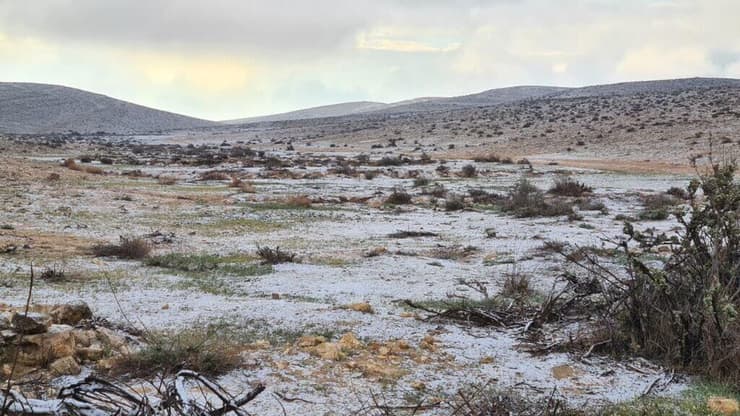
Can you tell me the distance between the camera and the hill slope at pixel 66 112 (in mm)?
92512

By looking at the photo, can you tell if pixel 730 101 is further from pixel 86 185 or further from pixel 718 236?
pixel 718 236

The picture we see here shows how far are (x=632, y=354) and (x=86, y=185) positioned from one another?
58.6 feet

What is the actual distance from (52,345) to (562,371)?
3770 millimetres

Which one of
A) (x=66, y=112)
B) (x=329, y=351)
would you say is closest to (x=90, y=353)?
(x=329, y=351)

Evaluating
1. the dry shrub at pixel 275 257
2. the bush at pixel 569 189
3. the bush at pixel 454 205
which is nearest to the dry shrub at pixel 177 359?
the dry shrub at pixel 275 257

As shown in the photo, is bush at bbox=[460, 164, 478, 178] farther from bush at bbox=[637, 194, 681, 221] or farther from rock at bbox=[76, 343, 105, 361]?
rock at bbox=[76, 343, 105, 361]

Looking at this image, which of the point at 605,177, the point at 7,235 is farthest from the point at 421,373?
the point at 605,177

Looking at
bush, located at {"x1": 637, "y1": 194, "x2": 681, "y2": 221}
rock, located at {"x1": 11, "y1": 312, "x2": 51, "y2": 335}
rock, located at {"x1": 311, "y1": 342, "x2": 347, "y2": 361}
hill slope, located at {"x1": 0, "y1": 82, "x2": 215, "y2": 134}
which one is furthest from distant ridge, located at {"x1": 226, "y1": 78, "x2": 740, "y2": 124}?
rock, located at {"x1": 11, "y1": 312, "x2": 51, "y2": 335}

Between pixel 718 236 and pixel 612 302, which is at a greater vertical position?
pixel 718 236

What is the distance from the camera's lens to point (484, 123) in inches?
2127

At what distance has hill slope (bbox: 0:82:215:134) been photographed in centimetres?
9251

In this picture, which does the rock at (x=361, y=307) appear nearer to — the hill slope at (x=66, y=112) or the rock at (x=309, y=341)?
the rock at (x=309, y=341)

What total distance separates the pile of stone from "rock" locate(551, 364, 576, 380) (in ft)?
10.8

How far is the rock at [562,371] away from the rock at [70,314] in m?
3.95
